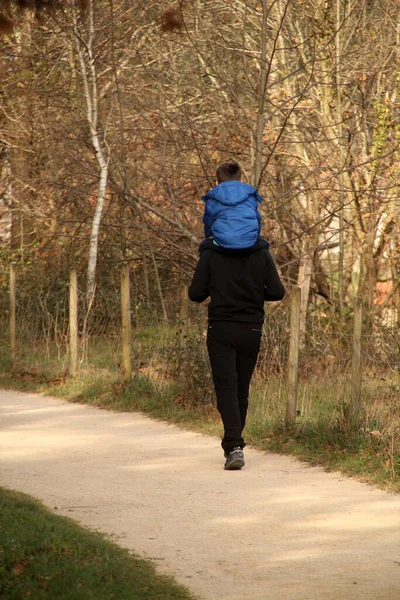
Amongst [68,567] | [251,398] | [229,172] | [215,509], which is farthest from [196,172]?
[68,567]

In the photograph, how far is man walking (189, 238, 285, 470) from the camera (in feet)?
27.3

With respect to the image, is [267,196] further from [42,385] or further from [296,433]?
[296,433]

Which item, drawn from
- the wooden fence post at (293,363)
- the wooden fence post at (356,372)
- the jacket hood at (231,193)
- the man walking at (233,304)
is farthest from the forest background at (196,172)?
the jacket hood at (231,193)

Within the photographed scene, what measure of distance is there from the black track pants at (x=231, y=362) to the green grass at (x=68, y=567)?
2265mm

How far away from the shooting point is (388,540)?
6.38 m

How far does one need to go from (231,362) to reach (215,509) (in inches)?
60.1

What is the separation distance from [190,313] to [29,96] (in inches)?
355

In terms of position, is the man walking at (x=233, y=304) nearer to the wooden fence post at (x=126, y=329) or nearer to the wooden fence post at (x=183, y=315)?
the wooden fence post at (x=183, y=315)

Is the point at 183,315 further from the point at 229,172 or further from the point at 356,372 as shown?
the point at 229,172

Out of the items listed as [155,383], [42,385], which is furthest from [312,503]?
[42,385]

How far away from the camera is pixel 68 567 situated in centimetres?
552

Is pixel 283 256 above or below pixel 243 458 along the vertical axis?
above

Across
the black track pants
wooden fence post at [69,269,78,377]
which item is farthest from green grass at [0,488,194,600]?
wooden fence post at [69,269,78,377]

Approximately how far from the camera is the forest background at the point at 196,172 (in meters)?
12.6
